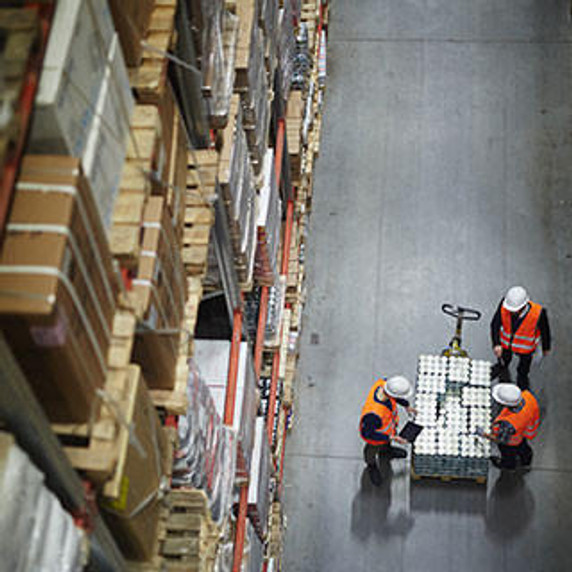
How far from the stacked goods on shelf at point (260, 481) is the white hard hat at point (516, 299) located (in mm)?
3459

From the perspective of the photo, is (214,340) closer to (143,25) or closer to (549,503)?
(143,25)

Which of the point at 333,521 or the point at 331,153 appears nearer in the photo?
the point at 333,521

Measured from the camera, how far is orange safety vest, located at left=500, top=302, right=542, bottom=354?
35.0 feet

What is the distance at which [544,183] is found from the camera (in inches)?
525

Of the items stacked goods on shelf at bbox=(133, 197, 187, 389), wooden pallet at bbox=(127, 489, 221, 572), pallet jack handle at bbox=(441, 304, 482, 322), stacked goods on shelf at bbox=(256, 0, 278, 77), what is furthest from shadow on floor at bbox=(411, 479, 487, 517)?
stacked goods on shelf at bbox=(133, 197, 187, 389)

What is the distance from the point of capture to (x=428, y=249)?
507 inches


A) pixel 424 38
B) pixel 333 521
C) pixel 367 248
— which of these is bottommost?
pixel 333 521

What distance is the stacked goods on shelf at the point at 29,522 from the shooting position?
2.92m

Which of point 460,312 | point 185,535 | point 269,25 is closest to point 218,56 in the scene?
point 269,25

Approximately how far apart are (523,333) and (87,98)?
8208 millimetres

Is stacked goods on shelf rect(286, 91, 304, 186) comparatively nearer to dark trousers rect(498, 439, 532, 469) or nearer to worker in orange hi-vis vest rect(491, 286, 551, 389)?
worker in orange hi-vis vest rect(491, 286, 551, 389)

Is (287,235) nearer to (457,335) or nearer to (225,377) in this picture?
(457,335)

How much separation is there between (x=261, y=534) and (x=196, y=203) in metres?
4.29

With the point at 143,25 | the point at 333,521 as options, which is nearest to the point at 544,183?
the point at 333,521
